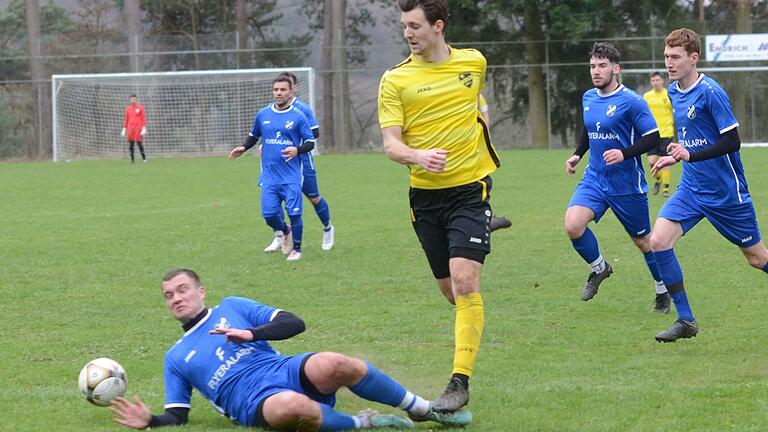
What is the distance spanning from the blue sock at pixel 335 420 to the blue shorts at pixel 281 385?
13cm

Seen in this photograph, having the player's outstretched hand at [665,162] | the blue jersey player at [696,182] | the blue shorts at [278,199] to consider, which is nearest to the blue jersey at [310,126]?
the blue shorts at [278,199]

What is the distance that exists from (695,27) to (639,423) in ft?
102

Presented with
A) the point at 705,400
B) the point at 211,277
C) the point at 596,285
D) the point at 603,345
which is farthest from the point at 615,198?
the point at 211,277

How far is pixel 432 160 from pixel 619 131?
11.0ft

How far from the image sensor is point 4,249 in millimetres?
12391

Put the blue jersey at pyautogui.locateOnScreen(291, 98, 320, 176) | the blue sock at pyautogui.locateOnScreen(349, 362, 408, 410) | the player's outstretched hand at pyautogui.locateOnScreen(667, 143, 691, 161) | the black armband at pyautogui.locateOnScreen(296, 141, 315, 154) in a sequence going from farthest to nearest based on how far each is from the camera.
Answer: the blue jersey at pyautogui.locateOnScreen(291, 98, 320, 176)
the black armband at pyautogui.locateOnScreen(296, 141, 315, 154)
the player's outstretched hand at pyautogui.locateOnScreen(667, 143, 691, 161)
the blue sock at pyautogui.locateOnScreen(349, 362, 408, 410)

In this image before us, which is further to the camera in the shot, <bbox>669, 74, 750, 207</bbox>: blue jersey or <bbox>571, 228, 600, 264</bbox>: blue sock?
<bbox>571, 228, 600, 264</bbox>: blue sock

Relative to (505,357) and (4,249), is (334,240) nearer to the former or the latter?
(4,249)

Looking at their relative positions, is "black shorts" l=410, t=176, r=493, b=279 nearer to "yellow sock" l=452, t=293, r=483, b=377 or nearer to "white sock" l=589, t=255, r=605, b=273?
"yellow sock" l=452, t=293, r=483, b=377

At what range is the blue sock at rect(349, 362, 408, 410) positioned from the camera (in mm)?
5066

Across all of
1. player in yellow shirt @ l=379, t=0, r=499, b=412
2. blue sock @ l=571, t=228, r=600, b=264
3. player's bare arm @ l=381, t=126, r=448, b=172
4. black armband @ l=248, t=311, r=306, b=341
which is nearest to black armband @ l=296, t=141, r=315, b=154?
blue sock @ l=571, t=228, r=600, b=264

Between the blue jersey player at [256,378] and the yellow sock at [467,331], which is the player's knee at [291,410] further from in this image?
the yellow sock at [467,331]

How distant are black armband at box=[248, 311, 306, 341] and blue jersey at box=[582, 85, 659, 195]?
3.93m

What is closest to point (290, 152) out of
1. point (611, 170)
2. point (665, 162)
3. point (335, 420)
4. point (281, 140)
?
point (281, 140)
